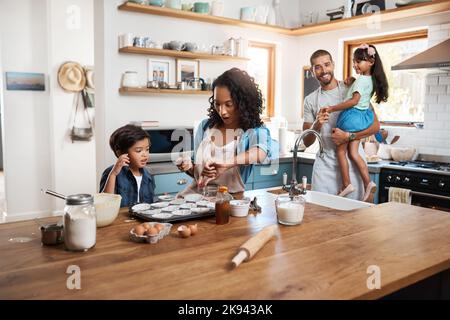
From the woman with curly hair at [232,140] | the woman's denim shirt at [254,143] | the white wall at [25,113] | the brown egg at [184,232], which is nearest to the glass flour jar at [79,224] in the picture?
the brown egg at [184,232]

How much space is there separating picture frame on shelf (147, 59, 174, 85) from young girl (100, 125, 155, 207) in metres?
1.75

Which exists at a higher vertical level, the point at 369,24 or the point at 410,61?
the point at 369,24

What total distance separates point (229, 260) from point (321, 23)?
3.96m

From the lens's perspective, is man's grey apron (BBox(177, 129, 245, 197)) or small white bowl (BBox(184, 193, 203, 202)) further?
man's grey apron (BBox(177, 129, 245, 197))

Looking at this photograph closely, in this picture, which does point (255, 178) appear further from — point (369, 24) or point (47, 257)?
point (47, 257)

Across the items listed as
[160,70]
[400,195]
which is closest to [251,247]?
[400,195]

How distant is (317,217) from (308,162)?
2.48 meters

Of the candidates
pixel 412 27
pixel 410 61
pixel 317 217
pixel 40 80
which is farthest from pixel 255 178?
pixel 40 80

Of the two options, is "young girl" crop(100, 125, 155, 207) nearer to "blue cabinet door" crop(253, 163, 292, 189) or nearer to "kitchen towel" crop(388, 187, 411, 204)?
"blue cabinet door" crop(253, 163, 292, 189)

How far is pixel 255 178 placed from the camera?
14.2 ft

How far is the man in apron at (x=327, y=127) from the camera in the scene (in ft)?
10.1

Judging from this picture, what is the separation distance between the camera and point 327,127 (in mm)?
3166

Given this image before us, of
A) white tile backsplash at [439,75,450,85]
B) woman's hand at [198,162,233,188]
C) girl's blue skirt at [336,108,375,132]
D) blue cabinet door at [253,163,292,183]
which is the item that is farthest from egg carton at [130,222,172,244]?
white tile backsplash at [439,75,450,85]

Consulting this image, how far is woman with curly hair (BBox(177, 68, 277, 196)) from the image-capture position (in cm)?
234
